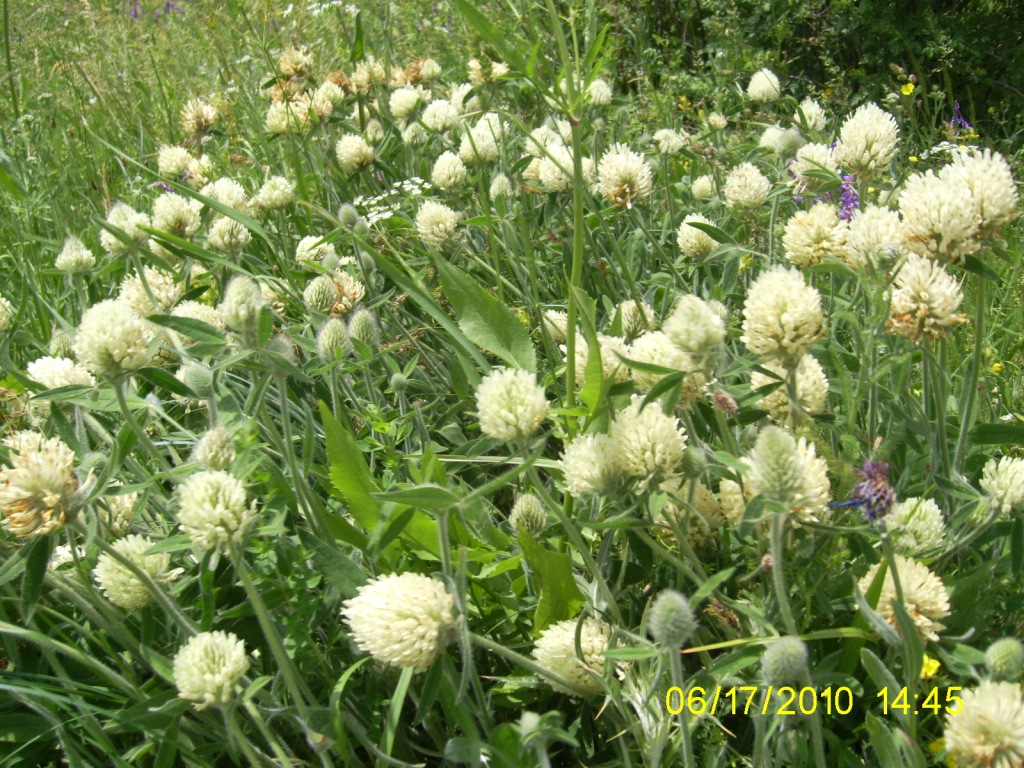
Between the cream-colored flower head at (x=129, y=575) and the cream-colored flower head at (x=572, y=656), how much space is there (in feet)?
2.03

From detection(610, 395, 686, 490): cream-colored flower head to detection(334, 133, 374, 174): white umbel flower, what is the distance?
2.01 m

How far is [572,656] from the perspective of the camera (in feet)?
4.49

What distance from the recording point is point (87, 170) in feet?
13.4

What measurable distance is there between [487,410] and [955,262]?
741 mm

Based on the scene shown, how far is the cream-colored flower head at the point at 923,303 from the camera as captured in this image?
1.30m

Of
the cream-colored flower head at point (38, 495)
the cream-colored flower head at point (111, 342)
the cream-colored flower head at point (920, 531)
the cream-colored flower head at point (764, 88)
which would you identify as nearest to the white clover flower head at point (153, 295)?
the cream-colored flower head at point (111, 342)

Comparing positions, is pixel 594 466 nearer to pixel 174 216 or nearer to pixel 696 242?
pixel 696 242

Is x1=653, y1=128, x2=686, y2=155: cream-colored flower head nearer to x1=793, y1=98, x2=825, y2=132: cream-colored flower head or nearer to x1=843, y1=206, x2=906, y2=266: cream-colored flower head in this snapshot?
x1=793, y1=98, x2=825, y2=132: cream-colored flower head

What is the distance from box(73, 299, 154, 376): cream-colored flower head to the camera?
141 cm

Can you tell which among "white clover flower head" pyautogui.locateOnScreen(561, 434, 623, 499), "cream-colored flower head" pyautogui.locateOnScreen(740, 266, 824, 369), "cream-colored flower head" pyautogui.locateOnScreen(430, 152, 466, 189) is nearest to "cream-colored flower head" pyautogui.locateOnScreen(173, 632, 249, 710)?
"white clover flower head" pyautogui.locateOnScreen(561, 434, 623, 499)

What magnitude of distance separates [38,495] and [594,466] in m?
0.76

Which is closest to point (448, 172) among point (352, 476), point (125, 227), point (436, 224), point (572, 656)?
point (436, 224)
